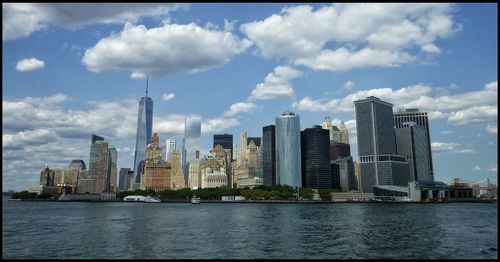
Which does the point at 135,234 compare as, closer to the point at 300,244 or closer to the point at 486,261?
the point at 300,244

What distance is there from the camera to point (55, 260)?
36.6m

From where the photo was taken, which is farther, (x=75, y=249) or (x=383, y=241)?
(x=383, y=241)

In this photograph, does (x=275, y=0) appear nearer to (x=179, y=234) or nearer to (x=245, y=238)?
(x=245, y=238)

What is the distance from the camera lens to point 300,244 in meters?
47.8

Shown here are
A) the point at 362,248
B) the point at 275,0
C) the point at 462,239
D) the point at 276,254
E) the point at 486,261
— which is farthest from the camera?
the point at 462,239

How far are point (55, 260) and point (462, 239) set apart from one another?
46928 mm

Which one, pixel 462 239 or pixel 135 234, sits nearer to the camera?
pixel 462 239

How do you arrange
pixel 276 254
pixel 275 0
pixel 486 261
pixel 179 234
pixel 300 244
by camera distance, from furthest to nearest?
pixel 179 234, pixel 300 244, pixel 276 254, pixel 486 261, pixel 275 0

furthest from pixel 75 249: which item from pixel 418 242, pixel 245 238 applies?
pixel 418 242

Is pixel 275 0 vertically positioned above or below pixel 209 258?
above

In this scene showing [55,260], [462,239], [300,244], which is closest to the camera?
[55,260]

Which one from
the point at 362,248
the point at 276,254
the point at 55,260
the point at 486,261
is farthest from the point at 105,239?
the point at 486,261

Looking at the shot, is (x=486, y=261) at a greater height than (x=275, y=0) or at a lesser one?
lesser

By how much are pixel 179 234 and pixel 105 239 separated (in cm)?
1050
